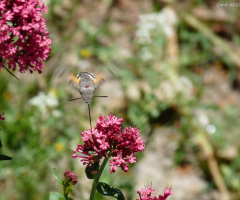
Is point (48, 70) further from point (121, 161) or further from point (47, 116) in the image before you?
point (121, 161)

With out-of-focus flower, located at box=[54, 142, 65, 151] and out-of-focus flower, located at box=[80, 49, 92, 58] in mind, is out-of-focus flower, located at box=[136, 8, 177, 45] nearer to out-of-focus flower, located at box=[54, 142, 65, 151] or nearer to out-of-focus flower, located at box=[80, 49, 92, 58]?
out-of-focus flower, located at box=[80, 49, 92, 58]

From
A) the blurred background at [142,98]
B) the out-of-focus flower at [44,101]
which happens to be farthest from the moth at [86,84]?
the out-of-focus flower at [44,101]

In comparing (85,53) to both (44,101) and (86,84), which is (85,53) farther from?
(86,84)

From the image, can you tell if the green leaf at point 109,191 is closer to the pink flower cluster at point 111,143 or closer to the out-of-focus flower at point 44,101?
the pink flower cluster at point 111,143

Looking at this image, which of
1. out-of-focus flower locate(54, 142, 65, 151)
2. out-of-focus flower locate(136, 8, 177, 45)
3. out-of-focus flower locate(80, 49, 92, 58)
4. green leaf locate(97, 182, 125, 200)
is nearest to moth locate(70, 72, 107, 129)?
green leaf locate(97, 182, 125, 200)

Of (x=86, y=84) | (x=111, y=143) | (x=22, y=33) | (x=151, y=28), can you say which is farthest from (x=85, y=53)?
(x=111, y=143)

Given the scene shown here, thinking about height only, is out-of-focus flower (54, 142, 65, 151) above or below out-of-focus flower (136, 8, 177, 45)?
below
